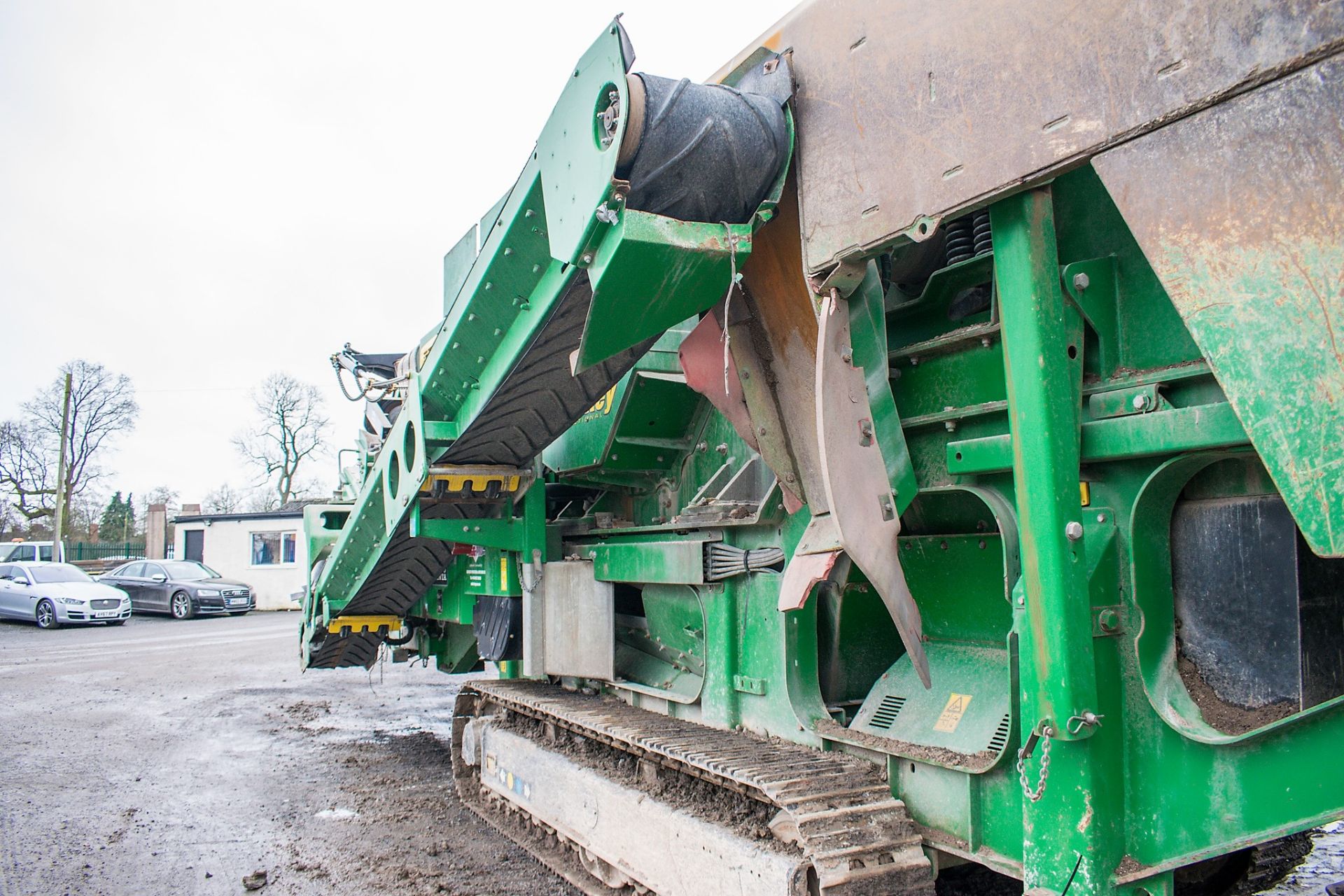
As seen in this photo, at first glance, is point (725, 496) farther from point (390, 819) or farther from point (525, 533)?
point (390, 819)

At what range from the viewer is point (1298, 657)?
7.20 ft

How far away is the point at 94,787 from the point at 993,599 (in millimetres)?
6092

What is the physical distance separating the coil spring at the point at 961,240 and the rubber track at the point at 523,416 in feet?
3.77

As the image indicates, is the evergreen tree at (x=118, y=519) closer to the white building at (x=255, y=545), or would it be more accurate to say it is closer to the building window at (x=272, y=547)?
the white building at (x=255, y=545)

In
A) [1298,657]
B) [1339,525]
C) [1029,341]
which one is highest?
[1029,341]

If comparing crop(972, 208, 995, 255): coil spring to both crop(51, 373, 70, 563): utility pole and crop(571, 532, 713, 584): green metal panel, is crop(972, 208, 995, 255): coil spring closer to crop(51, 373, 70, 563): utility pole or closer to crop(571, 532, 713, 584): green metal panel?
crop(571, 532, 713, 584): green metal panel

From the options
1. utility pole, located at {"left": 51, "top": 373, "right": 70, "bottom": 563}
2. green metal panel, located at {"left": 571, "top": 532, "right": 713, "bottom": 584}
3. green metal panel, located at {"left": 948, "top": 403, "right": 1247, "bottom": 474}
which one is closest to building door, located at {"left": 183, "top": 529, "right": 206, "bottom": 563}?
utility pole, located at {"left": 51, "top": 373, "right": 70, "bottom": 563}

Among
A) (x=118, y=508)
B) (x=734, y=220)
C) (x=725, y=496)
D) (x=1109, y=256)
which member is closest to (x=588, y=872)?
(x=725, y=496)

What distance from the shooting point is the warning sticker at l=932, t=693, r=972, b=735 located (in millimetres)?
3055

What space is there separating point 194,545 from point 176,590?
33.6ft

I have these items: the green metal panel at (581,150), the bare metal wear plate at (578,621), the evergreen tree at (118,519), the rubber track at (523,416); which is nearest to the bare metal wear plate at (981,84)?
the green metal panel at (581,150)

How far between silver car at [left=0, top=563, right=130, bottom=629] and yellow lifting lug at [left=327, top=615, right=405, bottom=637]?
1538cm

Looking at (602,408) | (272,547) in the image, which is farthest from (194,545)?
(602,408)

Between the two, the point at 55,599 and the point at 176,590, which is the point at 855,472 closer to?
the point at 55,599
